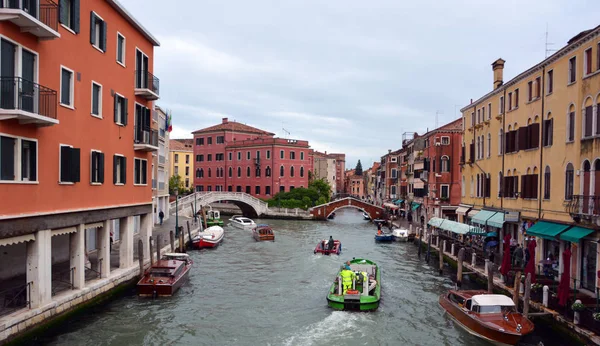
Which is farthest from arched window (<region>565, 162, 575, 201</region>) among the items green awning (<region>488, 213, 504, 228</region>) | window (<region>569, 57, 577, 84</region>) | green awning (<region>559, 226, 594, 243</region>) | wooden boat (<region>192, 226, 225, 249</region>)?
wooden boat (<region>192, 226, 225, 249</region>)

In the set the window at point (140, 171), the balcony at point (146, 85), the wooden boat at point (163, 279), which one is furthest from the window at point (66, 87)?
the wooden boat at point (163, 279)

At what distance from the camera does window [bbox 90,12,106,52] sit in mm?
17516

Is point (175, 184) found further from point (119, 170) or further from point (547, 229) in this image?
point (547, 229)

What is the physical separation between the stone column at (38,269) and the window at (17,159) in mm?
1811

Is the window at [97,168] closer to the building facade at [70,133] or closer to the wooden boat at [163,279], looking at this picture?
the building facade at [70,133]

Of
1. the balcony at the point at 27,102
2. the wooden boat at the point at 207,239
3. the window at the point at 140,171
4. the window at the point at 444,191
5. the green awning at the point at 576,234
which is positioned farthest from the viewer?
the window at the point at 444,191

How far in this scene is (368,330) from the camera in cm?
1681

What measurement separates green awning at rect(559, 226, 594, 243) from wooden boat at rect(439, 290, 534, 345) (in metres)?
3.24

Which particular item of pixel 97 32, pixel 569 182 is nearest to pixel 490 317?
pixel 569 182

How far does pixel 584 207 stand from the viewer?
17.5m

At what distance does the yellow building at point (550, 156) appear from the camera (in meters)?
17.6

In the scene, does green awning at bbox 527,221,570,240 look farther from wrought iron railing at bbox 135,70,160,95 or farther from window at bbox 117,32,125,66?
window at bbox 117,32,125,66

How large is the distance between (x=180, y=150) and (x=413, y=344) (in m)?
77.1

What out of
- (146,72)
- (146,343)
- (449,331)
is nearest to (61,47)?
(146,72)
